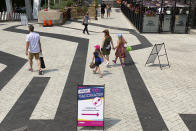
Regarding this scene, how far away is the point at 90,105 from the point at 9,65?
651 cm

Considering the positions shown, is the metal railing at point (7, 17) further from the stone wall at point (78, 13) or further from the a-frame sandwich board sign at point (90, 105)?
the a-frame sandwich board sign at point (90, 105)

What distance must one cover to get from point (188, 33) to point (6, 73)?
616 inches

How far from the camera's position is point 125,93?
8.41m

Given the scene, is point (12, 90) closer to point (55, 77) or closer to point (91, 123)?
point (55, 77)

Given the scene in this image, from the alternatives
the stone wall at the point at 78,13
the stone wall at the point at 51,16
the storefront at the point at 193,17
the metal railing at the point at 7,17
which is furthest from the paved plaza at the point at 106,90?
the stone wall at the point at 78,13

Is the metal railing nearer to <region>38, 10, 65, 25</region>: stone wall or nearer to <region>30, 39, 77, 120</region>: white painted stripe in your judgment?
<region>38, 10, 65, 25</region>: stone wall

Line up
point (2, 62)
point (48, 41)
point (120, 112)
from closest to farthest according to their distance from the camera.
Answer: point (120, 112), point (2, 62), point (48, 41)

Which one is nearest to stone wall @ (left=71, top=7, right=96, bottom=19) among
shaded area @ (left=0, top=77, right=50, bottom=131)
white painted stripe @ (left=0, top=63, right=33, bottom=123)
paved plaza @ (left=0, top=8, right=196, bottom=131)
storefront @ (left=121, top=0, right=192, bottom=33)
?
storefront @ (left=121, top=0, right=192, bottom=33)

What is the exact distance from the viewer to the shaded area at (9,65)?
9500 millimetres

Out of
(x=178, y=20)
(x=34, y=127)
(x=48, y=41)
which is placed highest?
(x=178, y=20)

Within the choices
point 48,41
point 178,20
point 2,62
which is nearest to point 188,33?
point 178,20

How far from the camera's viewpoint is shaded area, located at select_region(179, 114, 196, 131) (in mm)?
6434

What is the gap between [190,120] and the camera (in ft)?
22.2

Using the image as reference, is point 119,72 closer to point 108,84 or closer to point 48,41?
point 108,84
